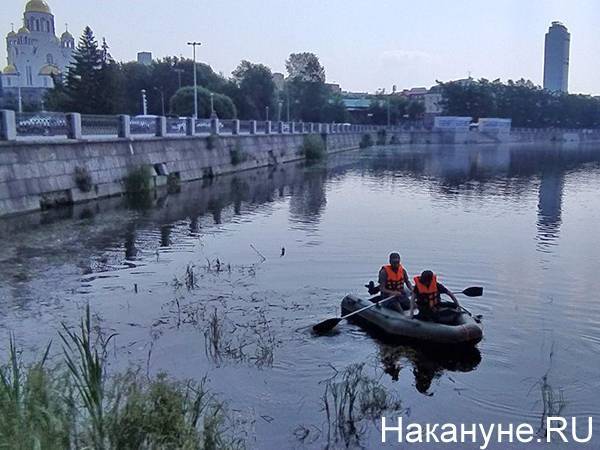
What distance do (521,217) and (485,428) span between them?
15.7 metres

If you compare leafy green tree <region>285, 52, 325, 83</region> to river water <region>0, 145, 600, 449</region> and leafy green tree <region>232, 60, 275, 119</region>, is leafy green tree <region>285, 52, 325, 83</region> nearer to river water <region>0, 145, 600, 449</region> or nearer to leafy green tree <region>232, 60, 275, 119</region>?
leafy green tree <region>232, 60, 275, 119</region>

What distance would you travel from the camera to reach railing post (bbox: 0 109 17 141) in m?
19.7

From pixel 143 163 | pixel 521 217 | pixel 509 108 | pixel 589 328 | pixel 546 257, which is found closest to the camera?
pixel 589 328

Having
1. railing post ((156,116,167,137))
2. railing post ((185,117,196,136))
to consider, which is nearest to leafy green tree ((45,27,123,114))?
railing post ((185,117,196,136))

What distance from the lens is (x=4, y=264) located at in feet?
44.5

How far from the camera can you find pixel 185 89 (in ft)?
190

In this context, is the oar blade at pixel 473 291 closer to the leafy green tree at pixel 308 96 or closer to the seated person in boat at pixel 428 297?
the seated person in boat at pixel 428 297

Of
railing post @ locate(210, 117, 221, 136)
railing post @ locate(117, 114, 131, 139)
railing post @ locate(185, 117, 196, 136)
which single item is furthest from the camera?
railing post @ locate(210, 117, 221, 136)

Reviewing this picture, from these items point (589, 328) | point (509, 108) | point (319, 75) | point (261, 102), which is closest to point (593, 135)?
point (509, 108)

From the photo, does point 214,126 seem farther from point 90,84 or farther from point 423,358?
point 423,358

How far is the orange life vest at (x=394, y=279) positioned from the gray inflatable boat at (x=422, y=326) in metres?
0.42

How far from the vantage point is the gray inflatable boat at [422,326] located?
28.9 ft

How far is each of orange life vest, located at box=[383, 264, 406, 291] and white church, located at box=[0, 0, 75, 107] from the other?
83193 millimetres

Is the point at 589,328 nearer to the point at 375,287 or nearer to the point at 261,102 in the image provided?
the point at 375,287
